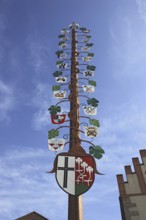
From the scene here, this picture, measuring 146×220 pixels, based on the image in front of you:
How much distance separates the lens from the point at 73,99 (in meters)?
9.27

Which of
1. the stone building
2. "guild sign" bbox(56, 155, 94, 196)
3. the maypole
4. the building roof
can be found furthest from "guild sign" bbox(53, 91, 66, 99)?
the building roof

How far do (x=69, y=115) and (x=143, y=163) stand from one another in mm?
7595

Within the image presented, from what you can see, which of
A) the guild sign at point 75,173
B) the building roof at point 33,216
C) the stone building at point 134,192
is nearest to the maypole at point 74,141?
the guild sign at point 75,173

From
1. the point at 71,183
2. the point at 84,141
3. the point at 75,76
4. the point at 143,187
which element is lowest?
the point at 71,183

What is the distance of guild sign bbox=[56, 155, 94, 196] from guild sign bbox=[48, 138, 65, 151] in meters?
0.84

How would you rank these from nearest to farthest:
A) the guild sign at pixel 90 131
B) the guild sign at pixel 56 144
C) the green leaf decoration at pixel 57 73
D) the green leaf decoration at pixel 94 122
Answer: the guild sign at pixel 56 144 < the guild sign at pixel 90 131 < the green leaf decoration at pixel 94 122 < the green leaf decoration at pixel 57 73

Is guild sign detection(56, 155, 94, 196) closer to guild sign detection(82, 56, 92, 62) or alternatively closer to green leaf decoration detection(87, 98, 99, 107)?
green leaf decoration detection(87, 98, 99, 107)

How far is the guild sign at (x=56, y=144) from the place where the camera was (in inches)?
311

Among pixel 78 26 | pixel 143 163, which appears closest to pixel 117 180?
pixel 143 163

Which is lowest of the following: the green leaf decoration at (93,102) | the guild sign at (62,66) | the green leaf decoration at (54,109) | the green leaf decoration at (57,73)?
the green leaf decoration at (54,109)

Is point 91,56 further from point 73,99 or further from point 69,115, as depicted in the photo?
point 69,115

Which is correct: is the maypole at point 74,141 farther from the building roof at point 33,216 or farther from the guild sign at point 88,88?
the building roof at point 33,216

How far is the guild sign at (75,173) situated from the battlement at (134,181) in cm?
723

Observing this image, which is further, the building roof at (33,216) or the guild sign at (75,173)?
the building roof at (33,216)
